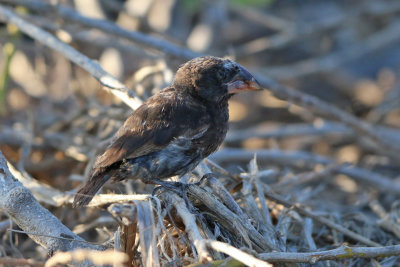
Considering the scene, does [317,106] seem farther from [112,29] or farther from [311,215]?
[112,29]

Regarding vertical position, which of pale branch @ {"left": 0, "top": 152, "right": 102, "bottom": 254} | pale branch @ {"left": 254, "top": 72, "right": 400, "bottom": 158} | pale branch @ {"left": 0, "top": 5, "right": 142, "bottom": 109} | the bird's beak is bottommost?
pale branch @ {"left": 0, "top": 152, "right": 102, "bottom": 254}

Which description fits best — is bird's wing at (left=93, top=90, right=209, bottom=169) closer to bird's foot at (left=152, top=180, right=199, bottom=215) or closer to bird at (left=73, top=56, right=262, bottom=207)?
bird at (left=73, top=56, right=262, bottom=207)

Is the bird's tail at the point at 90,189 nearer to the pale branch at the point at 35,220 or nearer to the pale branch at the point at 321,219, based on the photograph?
the pale branch at the point at 35,220

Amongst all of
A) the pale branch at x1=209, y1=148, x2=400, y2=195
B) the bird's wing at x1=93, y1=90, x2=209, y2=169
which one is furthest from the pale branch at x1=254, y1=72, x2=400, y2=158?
the bird's wing at x1=93, y1=90, x2=209, y2=169

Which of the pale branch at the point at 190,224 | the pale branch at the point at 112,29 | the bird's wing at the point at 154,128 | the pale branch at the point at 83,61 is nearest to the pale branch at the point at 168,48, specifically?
the pale branch at the point at 112,29

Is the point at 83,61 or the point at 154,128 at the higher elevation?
the point at 83,61

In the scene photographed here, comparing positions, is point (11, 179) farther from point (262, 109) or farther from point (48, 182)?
point (262, 109)

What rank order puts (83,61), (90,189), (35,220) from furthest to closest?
(83,61)
(90,189)
(35,220)

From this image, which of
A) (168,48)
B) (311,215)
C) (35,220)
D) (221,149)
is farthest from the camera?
(221,149)

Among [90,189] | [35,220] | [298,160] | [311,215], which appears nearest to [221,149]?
[298,160]
